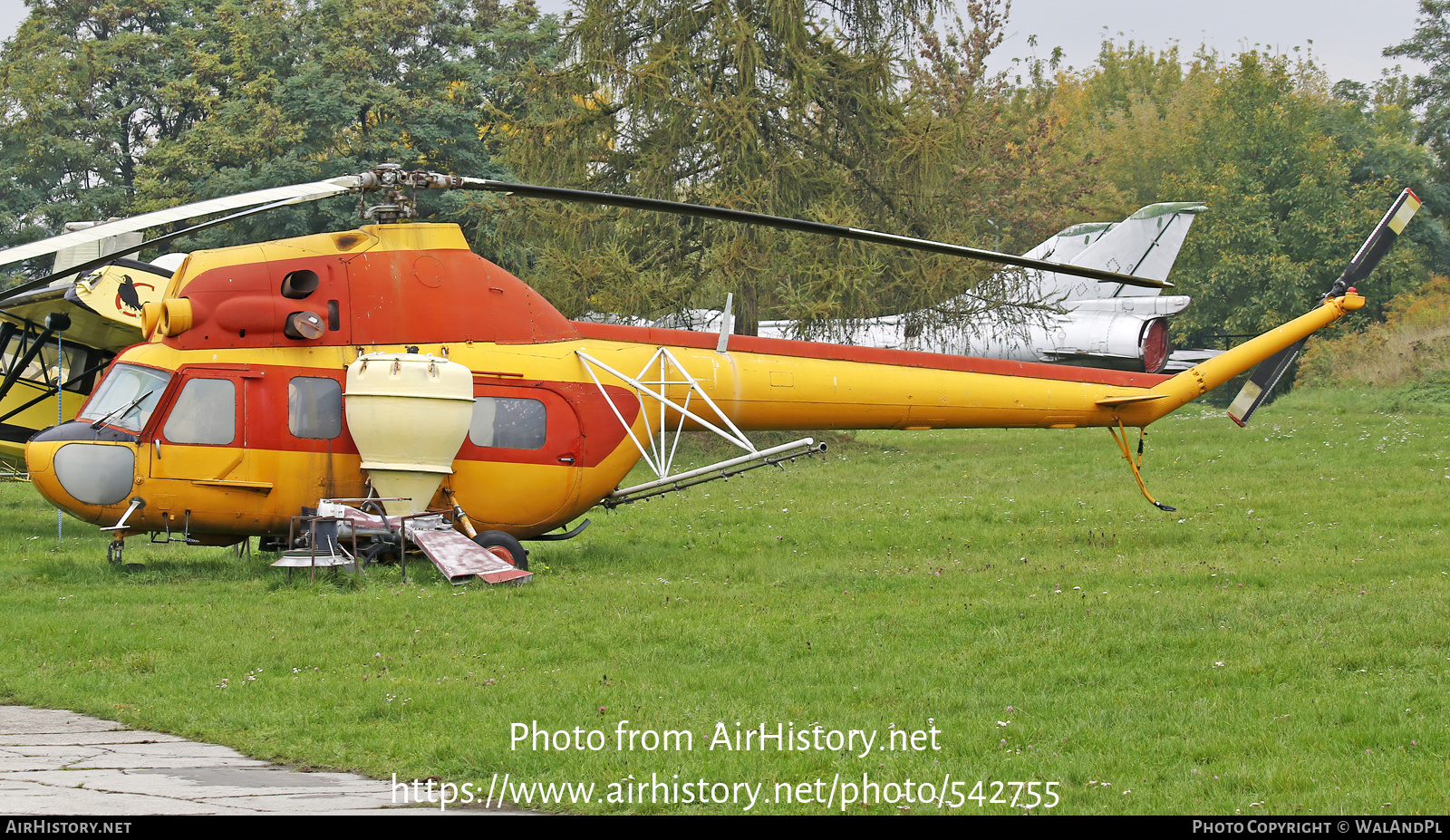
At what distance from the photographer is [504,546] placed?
12836 millimetres

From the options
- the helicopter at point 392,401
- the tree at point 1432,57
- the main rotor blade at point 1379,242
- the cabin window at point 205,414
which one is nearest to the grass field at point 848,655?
the helicopter at point 392,401

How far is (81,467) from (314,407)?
6.97 ft

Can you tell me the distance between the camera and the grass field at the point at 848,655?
6.53 meters

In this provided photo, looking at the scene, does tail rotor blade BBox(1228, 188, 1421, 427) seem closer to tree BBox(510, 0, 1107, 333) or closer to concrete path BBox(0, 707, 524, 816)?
concrete path BBox(0, 707, 524, 816)

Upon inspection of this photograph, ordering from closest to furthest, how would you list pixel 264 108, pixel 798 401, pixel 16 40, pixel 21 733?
1. pixel 21 733
2. pixel 798 401
3. pixel 264 108
4. pixel 16 40

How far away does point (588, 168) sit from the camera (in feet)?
98.9

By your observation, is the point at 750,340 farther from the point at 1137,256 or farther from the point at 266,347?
the point at 1137,256

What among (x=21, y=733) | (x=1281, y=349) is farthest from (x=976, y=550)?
(x=21, y=733)

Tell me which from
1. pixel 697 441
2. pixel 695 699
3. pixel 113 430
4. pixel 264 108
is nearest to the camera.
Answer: pixel 695 699

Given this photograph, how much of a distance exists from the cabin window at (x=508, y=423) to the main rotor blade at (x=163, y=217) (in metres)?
2.56

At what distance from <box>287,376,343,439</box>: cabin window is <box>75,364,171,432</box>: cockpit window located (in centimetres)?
116

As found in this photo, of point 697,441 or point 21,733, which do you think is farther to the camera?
point 697,441

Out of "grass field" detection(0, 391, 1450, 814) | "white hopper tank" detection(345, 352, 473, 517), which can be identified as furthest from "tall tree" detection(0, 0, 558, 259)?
"white hopper tank" detection(345, 352, 473, 517)

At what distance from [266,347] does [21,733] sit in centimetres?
577
